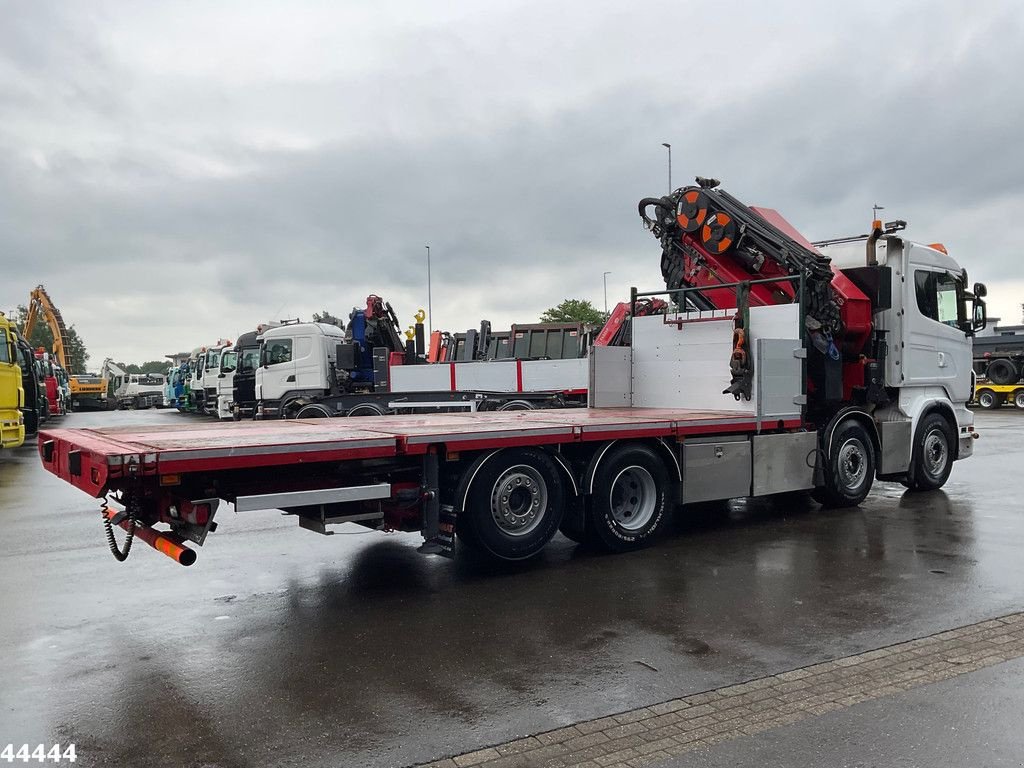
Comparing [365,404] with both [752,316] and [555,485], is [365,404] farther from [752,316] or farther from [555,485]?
[555,485]

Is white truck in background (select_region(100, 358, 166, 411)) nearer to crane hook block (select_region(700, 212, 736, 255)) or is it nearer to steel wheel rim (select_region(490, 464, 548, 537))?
crane hook block (select_region(700, 212, 736, 255))

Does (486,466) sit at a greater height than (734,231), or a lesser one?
lesser

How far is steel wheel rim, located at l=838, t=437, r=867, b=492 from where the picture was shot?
10367 mm

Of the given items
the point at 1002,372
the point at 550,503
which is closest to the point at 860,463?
the point at 550,503

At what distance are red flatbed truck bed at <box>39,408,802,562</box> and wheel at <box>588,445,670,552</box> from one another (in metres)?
0.03

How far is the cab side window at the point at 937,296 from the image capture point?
1134 cm

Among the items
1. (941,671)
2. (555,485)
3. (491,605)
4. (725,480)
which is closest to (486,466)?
(555,485)

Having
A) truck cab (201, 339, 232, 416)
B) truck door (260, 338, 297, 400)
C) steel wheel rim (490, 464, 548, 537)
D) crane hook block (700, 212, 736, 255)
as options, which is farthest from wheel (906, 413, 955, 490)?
truck cab (201, 339, 232, 416)

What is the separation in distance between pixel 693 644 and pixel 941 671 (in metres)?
1.40

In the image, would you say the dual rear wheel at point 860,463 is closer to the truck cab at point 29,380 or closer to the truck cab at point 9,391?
the truck cab at point 9,391

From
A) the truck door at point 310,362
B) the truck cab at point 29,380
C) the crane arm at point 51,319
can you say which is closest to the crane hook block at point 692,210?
the truck door at point 310,362

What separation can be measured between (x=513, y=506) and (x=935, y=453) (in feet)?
24.0

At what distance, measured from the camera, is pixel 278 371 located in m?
21.2

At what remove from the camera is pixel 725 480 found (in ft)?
29.4
